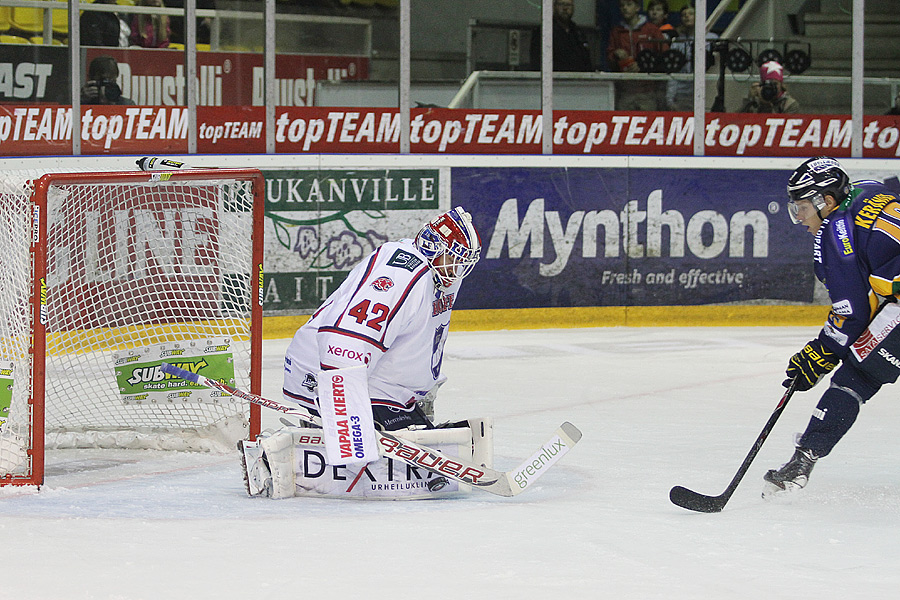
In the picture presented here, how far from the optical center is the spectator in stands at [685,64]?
8258 millimetres

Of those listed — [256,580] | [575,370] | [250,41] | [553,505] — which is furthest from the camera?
[250,41]

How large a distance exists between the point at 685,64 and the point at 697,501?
5495 millimetres

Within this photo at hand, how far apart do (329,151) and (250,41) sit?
2.72ft

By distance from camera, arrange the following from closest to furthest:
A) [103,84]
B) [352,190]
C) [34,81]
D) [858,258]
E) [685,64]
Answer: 1. [858,258]
2. [34,81]
3. [103,84]
4. [352,190]
5. [685,64]

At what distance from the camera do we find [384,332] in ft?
10.8

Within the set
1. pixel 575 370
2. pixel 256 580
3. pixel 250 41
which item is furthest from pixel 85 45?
pixel 256 580

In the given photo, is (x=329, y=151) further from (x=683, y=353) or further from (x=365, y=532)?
(x=365, y=532)

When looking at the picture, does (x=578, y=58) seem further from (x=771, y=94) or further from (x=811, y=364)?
(x=811, y=364)

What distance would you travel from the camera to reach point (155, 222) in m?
4.81

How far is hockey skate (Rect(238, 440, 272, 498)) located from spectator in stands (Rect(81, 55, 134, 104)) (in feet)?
14.1

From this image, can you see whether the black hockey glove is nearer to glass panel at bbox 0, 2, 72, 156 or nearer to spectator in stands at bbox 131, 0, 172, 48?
glass panel at bbox 0, 2, 72, 156

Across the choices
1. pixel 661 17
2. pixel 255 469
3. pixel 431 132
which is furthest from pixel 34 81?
pixel 255 469

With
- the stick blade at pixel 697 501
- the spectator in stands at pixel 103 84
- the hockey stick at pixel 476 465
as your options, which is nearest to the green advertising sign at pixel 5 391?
the hockey stick at pixel 476 465

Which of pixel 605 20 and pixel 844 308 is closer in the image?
Answer: pixel 844 308
